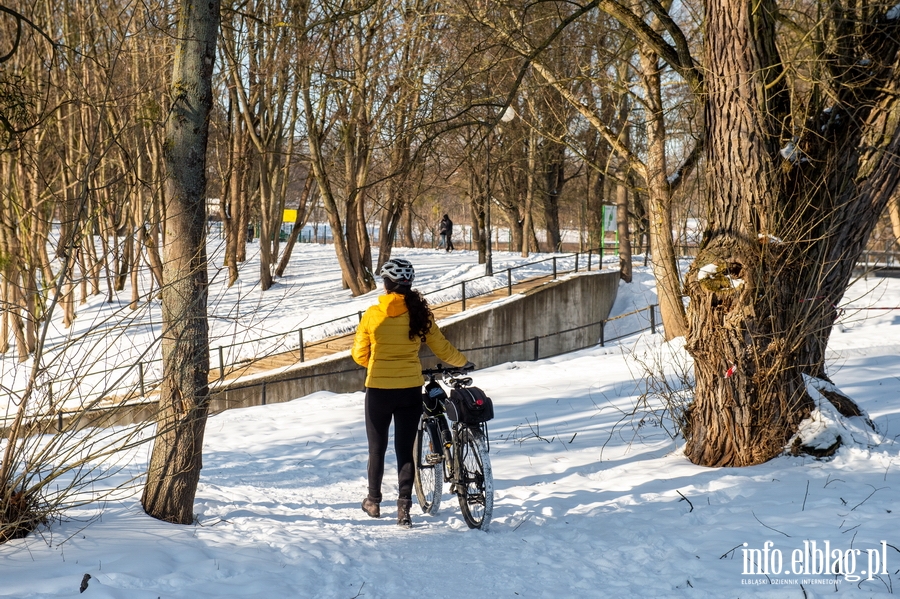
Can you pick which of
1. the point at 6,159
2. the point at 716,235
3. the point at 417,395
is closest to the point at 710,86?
the point at 716,235

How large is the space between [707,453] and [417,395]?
2501mm

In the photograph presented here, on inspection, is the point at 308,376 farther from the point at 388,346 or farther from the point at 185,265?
the point at 185,265

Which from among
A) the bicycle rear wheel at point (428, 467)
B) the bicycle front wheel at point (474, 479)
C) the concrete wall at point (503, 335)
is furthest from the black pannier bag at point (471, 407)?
the concrete wall at point (503, 335)

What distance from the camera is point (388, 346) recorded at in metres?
5.72

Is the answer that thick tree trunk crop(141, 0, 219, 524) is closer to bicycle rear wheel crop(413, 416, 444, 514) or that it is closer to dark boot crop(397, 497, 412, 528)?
dark boot crop(397, 497, 412, 528)

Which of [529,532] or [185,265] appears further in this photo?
[529,532]

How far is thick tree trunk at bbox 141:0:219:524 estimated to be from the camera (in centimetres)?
520

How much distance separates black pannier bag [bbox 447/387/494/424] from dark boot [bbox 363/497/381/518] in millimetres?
934

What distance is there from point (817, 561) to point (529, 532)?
70.2 inches

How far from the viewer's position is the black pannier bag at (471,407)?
18.0 feet

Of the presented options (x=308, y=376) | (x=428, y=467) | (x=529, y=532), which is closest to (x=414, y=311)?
(x=428, y=467)

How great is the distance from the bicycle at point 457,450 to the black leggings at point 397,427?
0.45ft

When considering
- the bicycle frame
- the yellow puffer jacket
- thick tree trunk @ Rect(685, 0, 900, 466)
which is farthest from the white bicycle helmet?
thick tree trunk @ Rect(685, 0, 900, 466)

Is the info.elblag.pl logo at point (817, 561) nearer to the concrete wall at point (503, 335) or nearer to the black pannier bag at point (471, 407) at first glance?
the black pannier bag at point (471, 407)
